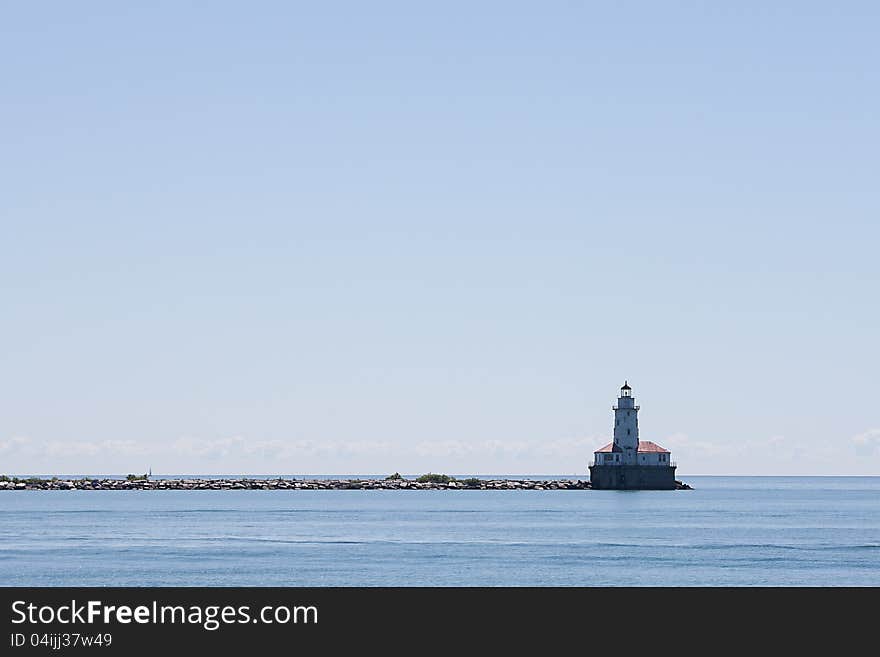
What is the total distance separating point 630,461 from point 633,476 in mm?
2017

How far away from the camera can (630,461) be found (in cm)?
17288

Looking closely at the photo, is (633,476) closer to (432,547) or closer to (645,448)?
(645,448)

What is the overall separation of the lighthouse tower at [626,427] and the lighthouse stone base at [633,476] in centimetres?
131
